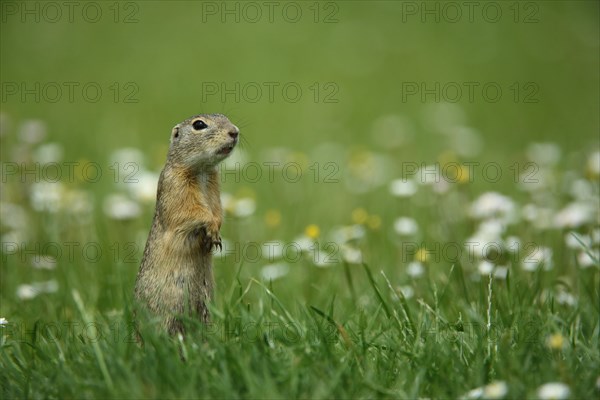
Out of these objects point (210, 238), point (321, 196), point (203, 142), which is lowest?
point (321, 196)

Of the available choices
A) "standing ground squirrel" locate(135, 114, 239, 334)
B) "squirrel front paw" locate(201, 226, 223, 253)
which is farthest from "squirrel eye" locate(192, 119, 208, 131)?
"squirrel front paw" locate(201, 226, 223, 253)

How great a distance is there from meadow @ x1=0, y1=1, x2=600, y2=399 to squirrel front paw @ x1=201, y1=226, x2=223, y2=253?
0.23 metres

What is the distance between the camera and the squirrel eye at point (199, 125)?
4.12 meters

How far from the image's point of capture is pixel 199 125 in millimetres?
4133

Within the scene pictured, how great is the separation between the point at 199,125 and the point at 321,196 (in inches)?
138

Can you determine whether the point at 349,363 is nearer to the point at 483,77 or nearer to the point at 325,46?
the point at 483,77

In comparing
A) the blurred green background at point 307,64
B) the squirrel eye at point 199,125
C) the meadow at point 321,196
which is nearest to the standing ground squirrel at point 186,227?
the squirrel eye at point 199,125

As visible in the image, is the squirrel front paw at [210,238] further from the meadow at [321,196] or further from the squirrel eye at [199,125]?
the squirrel eye at [199,125]

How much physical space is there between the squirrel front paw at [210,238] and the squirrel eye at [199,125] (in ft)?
1.84

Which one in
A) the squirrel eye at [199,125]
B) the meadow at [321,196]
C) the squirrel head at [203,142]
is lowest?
the meadow at [321,196]

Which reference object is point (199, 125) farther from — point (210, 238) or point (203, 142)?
point (210, 238)

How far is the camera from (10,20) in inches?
520

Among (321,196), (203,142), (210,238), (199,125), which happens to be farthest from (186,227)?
(321,196)

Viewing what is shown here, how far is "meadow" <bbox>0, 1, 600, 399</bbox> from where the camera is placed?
3.42 meters
